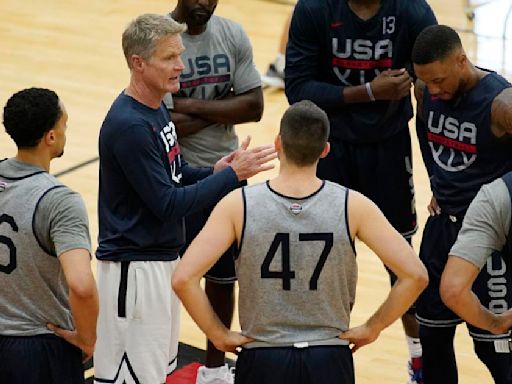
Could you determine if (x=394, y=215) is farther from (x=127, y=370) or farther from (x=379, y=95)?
(x=127, y=370)

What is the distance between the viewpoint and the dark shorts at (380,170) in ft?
21.5

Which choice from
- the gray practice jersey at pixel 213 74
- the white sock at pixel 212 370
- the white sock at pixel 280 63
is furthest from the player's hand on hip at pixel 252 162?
the white sock at pixel 280 63

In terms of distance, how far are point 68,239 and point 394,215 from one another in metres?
2.44

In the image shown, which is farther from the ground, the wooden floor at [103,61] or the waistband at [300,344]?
the wooden floor at [103,61]

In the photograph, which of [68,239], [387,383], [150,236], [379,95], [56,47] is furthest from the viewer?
[56,47]

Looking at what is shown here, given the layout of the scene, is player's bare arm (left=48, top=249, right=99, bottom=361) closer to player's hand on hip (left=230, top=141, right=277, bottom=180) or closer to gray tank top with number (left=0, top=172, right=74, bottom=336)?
gray tank top with number (left=0, top=172, right=74, bottom=336)

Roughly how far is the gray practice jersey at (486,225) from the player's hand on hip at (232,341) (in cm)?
90

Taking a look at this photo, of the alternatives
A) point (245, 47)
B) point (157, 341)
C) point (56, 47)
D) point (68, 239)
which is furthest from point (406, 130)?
point (56, 47)

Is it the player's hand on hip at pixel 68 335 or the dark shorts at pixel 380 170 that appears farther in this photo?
the dark shorts at pixel 380 170

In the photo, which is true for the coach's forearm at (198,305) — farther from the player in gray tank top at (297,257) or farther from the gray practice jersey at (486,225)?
the gray practice jersey at (486,225)

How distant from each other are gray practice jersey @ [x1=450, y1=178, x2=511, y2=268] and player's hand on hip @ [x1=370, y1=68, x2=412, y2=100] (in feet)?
5.56

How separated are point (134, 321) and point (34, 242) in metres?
0.90

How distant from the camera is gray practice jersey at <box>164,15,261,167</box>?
251 inches

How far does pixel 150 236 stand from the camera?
18.0 ft
